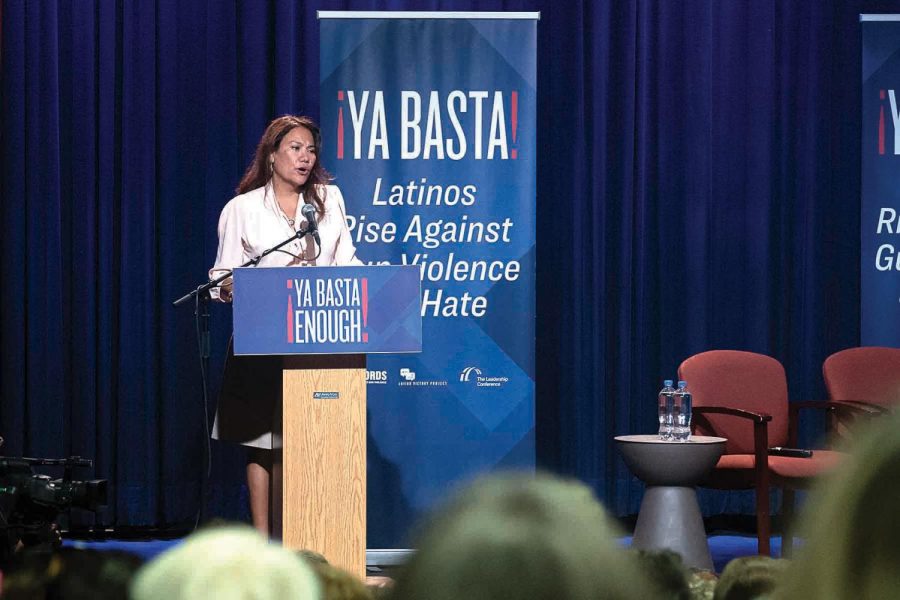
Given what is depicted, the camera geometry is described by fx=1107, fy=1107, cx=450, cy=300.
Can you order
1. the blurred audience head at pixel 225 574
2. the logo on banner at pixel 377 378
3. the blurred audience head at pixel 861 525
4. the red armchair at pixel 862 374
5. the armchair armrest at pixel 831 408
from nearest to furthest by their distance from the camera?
the blurred audience head at pixel 861 525 → the blurred audience head at pixel 225 574 → the armchair armrest at pixel 831 408 → the red armchair at pixel 862 374 → the logo on banner at pixel 377 378

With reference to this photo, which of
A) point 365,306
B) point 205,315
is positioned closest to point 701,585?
point 365,306

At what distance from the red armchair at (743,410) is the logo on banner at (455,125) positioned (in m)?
1.48

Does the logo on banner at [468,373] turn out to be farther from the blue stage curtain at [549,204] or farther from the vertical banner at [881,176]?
the vertical banner at [881,176]

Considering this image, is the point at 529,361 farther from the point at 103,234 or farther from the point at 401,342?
the point at 103,234

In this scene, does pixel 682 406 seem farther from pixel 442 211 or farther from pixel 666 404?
pixel 442 211

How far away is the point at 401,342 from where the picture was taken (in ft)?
13.1

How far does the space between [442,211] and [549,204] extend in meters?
0.90

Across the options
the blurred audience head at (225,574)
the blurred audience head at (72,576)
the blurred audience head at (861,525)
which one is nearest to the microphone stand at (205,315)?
the blurred audience head at (72,576)

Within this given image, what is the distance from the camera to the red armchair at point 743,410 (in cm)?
480

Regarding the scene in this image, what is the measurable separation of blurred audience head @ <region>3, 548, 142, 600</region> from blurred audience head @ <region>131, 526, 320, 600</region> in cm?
6

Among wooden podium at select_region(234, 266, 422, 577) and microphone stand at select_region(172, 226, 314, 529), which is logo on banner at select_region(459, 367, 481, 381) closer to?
microphone stand at select_region(172, 226, 314, 529)

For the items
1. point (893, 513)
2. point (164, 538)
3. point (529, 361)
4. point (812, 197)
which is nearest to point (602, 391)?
point (529, 361)

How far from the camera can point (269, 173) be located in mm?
4840

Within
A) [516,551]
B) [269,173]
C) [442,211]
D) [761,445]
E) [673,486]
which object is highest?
[269,173]
